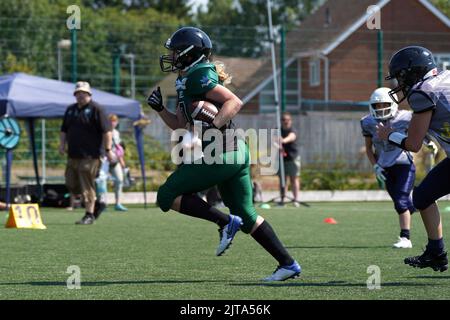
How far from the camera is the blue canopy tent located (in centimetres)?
1762

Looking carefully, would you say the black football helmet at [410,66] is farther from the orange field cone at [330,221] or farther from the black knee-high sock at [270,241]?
the orange field cone at [330,221]

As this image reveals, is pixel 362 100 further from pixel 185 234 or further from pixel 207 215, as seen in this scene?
pixel 207 215

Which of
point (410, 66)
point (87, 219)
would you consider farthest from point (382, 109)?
point (87, 219)

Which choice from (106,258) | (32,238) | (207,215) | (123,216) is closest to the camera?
(207,215)

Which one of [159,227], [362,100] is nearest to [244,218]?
[159,227]

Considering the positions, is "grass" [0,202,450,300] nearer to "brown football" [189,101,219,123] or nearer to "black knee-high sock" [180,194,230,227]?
"black knee-high sock" [180,194,230,227]

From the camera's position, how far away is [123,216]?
16.5m

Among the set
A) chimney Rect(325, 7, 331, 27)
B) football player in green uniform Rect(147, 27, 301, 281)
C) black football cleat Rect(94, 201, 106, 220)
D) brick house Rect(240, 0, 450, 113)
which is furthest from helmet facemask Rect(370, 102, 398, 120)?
chimney Rect(325, 7, 331, 27)

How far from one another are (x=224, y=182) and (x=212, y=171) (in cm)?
15

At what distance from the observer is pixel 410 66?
7.52 meters

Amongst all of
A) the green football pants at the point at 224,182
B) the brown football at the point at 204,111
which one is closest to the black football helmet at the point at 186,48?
the brown football at the point at 204,111

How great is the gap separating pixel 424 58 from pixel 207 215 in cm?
200

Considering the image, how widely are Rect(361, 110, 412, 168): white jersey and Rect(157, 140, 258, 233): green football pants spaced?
373 centimetres

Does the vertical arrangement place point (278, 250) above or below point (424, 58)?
below
